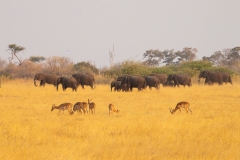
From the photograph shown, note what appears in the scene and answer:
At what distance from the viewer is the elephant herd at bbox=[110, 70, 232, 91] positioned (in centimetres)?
3381

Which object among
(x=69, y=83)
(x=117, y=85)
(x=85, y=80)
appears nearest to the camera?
(x=117, y=85)

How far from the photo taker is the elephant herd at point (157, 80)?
111 feet

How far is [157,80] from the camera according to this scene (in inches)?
1406

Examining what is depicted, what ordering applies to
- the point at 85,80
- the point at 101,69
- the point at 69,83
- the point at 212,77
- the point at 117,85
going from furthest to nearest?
the point at 101,69, the point at 212,77, the point at 85,80, the point at 69,83, the point at 117,85

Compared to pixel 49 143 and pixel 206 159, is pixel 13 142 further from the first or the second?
pixel 206 159

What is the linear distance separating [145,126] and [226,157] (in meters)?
4.06

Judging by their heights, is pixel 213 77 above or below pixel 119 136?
above

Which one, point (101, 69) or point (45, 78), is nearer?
point (45, 78)

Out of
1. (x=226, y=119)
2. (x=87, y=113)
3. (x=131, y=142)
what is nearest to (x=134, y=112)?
(x=87, y=113)

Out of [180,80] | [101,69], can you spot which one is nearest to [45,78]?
[180,80]

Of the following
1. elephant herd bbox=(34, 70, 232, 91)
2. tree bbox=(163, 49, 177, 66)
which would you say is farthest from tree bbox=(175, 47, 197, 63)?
elephant herd bbox=(34, 70, 232, 91)

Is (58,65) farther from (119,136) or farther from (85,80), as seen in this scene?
(119,136)

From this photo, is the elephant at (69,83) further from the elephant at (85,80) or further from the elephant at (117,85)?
the elephant at (85,80)

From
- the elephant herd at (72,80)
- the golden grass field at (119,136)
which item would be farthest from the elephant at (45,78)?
the golden grass field at (119,136)
